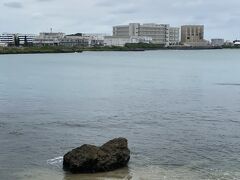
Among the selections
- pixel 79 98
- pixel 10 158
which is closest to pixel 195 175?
pixel 10 158

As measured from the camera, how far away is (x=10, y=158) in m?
22.6

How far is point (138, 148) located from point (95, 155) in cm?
535

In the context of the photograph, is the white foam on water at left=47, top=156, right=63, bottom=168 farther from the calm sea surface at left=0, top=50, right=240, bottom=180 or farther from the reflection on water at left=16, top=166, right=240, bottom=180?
the reflection on water at left=16, top=166, right=240, bottom=180

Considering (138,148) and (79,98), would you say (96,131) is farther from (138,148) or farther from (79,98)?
(79,98)

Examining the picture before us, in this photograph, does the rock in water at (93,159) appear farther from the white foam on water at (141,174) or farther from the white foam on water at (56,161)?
the white foam on water at (56,161)

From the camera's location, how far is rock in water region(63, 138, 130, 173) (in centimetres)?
1994

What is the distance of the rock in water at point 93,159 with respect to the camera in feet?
65.4

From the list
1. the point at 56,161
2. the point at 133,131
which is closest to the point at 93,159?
the point at 56,161

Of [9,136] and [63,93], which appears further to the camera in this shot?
[63,93]

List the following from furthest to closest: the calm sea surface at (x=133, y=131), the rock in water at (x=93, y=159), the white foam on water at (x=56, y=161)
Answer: the white foam on water at (x=56, y=161), the calm sea surface at (x=133, y=131), the rock in water at (x=93, y=159)

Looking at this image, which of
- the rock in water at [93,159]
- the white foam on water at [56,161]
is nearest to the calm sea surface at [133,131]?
the white foam on water at [56,161]

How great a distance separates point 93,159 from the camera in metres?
19.9

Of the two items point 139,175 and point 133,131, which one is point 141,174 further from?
point 133,131

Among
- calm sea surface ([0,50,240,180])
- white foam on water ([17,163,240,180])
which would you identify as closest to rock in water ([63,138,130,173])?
white foam on water ([17,163,240,180])
